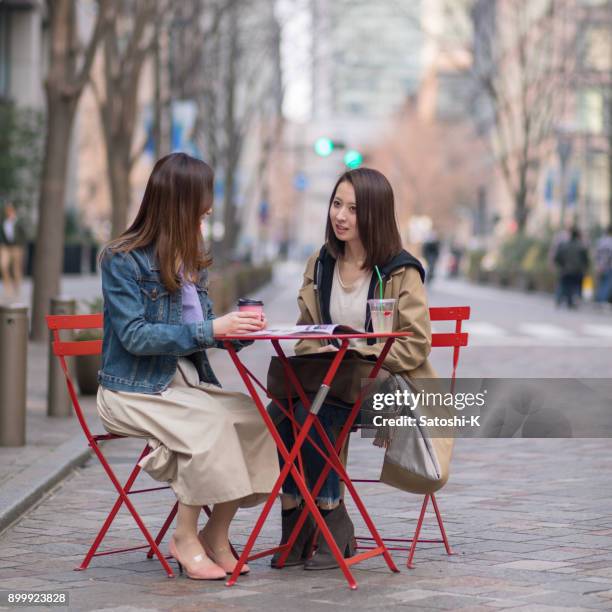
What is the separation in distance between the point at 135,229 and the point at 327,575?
4.95 feet

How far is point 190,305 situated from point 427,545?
4.97 feet

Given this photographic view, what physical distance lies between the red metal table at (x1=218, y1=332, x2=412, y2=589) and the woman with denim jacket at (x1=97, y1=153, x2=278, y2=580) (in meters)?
0.12

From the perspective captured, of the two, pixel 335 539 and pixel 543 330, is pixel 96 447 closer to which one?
pixel 335 539

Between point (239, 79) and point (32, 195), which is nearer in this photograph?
point (239, 79)

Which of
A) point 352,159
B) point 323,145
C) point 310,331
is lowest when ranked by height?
point 310,331

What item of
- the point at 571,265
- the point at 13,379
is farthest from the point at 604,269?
the point at 13,379

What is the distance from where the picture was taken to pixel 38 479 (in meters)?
7.53

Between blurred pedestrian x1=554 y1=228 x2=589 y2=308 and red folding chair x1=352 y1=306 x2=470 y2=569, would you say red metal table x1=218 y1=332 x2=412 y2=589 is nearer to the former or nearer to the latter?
red folding chair x1=352 y1=306 x2=470 y2=569

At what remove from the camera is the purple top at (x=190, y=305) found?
5480 millimetres

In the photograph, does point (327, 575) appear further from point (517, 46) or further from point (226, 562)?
point (517, 46)

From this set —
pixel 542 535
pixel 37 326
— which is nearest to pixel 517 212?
pixel 37 326

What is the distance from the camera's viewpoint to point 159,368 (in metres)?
5.35

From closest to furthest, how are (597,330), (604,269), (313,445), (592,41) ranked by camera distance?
(313,445), (597,330), (604,269), (592,41)

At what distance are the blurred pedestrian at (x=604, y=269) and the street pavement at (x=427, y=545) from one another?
18.4m
